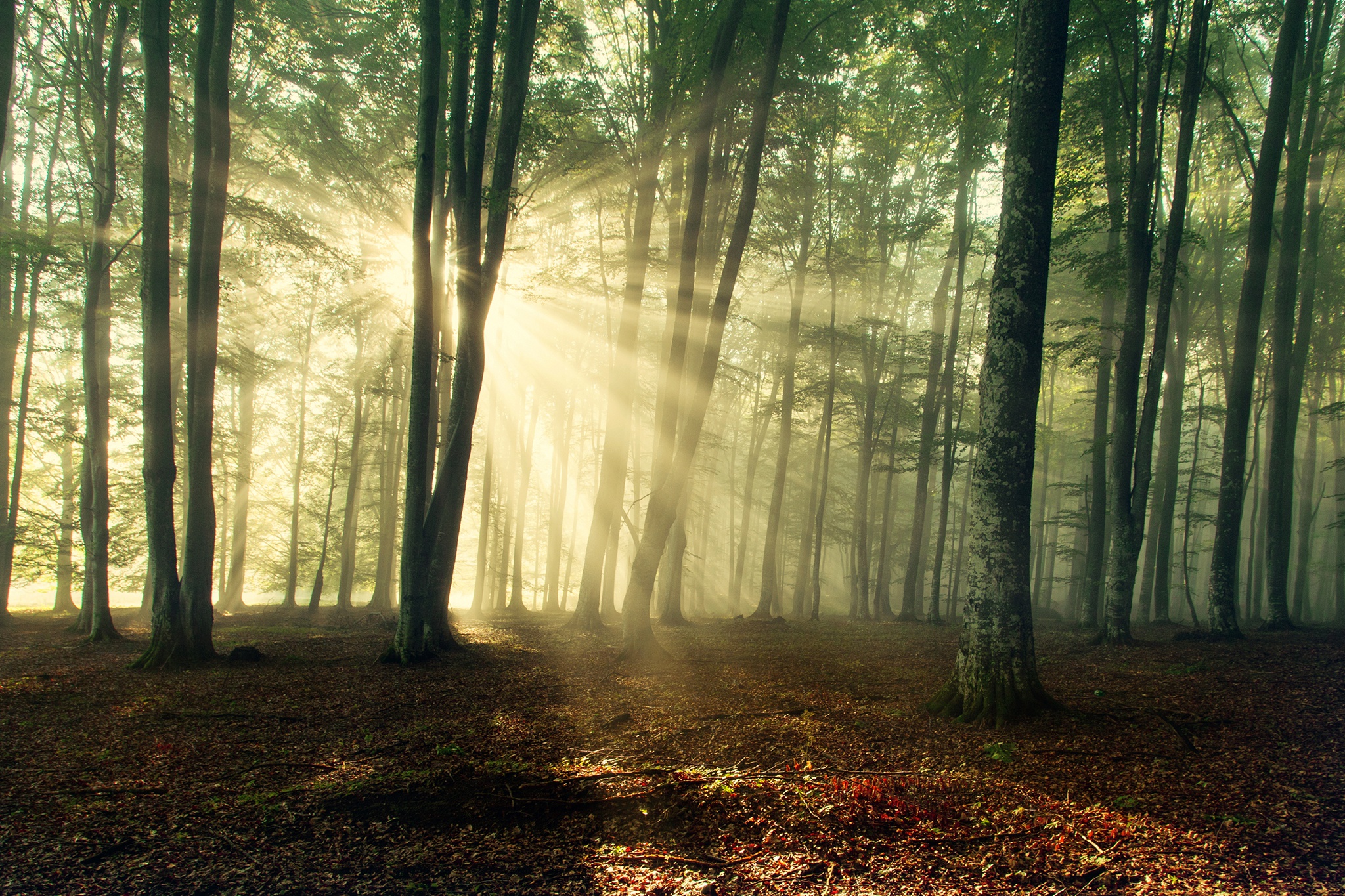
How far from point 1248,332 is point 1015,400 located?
Result: 9035 millimetres

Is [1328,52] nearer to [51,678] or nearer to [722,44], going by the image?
[722,44]

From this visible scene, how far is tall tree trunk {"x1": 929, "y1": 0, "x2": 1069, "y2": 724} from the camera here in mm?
5555

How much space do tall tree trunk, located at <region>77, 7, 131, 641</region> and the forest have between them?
13cm

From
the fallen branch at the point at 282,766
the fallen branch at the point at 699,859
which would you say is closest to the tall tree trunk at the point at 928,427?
the fallen branch at the point at 699,859

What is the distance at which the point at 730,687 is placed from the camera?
7.52m

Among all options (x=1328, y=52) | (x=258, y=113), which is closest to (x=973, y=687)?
(x=258, y=113)

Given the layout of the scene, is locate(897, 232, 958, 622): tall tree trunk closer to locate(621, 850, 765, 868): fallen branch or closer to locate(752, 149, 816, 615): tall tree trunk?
locate(752, 149, 816, 615): tall tree trunk

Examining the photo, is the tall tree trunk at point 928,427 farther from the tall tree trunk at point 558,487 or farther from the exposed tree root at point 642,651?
the tall tree trunk at point 558,487

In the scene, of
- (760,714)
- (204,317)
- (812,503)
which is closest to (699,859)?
(760,714)

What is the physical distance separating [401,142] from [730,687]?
1543cm

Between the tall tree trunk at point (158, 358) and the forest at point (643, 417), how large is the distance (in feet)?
0.19

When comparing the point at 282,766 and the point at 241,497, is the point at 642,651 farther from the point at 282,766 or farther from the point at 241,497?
the point at 241,497

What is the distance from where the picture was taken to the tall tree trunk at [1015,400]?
5555 mm

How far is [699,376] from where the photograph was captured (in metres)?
9.53
